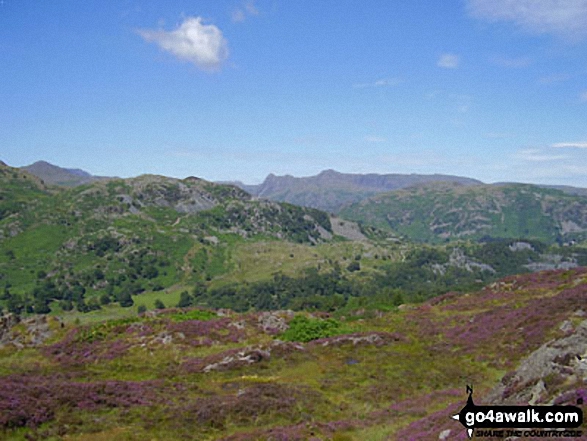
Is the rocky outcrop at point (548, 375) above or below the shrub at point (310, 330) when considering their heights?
above

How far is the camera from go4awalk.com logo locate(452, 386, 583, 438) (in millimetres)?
15445

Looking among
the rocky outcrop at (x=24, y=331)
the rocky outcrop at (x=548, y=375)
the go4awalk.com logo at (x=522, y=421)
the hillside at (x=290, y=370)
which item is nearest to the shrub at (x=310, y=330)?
the hillside at (x=290, y=370)

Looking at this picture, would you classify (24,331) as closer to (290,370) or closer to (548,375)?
(290,370)

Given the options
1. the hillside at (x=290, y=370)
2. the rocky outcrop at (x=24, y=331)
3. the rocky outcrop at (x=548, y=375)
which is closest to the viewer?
the rocky outcrop at (x=548, y=375)

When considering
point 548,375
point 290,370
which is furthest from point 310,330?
point 548,375

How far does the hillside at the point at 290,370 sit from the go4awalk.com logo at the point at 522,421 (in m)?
1.03

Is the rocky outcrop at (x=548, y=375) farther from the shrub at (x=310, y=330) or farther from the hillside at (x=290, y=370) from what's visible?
the shrub at (x=310, y=330)

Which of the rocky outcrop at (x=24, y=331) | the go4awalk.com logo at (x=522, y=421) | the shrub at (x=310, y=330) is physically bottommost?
the rocky outcrop at (x=24, y=331)

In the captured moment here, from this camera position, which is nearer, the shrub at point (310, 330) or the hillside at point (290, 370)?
the hillside at point (290, 370)

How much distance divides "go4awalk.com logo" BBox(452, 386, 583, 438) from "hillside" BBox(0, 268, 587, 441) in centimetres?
103

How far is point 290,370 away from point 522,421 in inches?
1140

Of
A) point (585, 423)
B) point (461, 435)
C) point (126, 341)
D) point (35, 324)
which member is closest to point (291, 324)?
point (126, 341)

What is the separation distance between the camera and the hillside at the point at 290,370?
25025 millimetres

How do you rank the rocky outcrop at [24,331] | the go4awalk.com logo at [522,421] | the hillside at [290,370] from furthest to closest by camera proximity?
1. the rocky outcrop at [24,331]
2. the hillside at [290,370]
3. the go4awalk.com logo at [522,421]
